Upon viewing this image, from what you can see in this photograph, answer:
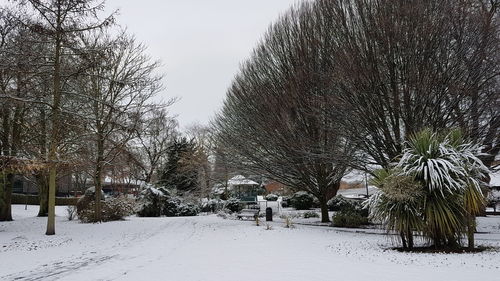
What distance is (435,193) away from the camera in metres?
11.3

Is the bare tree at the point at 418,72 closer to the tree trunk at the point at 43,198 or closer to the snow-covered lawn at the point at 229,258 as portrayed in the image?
the snow-covered lawn at the point at 229,258

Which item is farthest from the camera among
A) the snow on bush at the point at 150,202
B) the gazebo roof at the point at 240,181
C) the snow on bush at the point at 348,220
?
the gazebo roof at the point at 240,181

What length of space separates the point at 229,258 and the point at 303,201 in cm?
2129

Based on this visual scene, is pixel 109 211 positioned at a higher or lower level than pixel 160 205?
lower

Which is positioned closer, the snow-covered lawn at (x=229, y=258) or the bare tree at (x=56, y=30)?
the snow-covered lawn at (x=229, y=258)

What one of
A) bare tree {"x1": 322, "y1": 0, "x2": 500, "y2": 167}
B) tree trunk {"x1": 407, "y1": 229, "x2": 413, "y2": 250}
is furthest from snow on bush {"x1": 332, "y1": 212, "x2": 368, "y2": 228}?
tree trunk {"x1": 407, "y1": 229, "x2": 413, "y2": 250}

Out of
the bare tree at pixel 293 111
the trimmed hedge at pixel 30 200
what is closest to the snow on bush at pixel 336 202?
the bare tree at pixel 293 111

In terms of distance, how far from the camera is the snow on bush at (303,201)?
3088 cm

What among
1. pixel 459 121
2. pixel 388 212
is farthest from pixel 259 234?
pixel 459 121

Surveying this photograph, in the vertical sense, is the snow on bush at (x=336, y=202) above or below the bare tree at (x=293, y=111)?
below

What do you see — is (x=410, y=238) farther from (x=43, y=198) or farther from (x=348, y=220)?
(x=43, y=198)

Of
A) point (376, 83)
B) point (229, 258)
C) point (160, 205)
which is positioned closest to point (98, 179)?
point (160, 205)

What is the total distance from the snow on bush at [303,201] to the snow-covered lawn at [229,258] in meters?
15.0

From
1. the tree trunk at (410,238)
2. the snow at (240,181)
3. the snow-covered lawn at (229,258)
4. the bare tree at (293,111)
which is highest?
the bare tree at (293,111)
